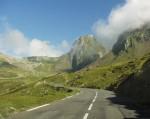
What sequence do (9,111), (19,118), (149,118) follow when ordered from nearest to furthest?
(19,118) → (149,118) → (9,111)

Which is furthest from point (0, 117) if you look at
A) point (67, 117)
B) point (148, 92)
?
point (148, 92)

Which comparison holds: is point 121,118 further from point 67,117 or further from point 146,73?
point 146,73

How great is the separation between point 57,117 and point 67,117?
0.68m

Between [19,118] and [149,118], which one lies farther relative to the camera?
[149,118]

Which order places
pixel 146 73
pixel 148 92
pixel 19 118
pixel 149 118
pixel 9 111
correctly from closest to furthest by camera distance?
pixel 19 118 → pixel 149 118 → pixel 9 111 → pixel 148 92 → pixel 146 73

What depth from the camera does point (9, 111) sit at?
1053 inches

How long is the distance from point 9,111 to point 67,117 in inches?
207

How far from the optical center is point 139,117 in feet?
82.4

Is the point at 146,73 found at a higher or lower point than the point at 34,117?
higher

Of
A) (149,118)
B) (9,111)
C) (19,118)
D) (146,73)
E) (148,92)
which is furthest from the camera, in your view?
(146,73)

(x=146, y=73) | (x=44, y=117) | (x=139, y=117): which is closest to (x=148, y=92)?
(x=146, y=73)

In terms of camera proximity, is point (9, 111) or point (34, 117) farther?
point (9, 111)

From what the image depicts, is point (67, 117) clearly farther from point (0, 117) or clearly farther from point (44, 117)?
point (0, 117)

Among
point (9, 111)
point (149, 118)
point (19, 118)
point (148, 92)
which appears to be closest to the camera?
point (19, 118)
